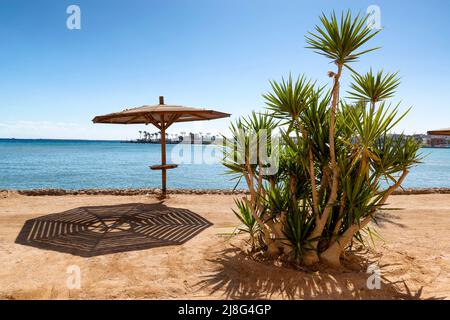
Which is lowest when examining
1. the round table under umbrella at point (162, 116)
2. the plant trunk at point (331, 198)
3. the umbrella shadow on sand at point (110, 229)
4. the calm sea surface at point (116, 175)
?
the calm sea surface at point (116, 175)

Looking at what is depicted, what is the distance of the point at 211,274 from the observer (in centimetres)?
335

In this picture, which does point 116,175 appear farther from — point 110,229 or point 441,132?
point 441,132

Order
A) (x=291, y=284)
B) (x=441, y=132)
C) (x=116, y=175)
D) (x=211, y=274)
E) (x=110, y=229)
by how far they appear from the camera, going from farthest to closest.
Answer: (x=116, y=175), (x=441, y=132), (x=110, y=229), (x=211, y=274), (x=291, y=284)

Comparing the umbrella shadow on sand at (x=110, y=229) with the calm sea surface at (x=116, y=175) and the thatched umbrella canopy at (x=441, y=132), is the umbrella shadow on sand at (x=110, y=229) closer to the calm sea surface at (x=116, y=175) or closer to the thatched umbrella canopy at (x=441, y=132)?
the calm sea surface at (x=116, y=175)

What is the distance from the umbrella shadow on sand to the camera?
14.0 ft

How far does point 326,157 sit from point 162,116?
5814 mm

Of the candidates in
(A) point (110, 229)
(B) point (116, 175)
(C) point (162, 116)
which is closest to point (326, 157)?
(A) point (110, 229)

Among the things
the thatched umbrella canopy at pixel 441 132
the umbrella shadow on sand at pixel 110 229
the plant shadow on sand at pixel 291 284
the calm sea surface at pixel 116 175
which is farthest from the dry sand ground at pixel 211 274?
the thatched umbrella canopy at pixel 441 132

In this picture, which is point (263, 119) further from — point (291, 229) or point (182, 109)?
point (182, 109)

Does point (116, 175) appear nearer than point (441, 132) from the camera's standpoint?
No

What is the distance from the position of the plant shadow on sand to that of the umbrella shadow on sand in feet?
4.45

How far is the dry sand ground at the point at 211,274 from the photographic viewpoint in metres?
2.92

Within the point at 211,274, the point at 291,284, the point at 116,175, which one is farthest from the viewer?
the point at 116,175

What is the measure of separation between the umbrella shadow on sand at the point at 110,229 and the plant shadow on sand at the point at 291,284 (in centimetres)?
136
